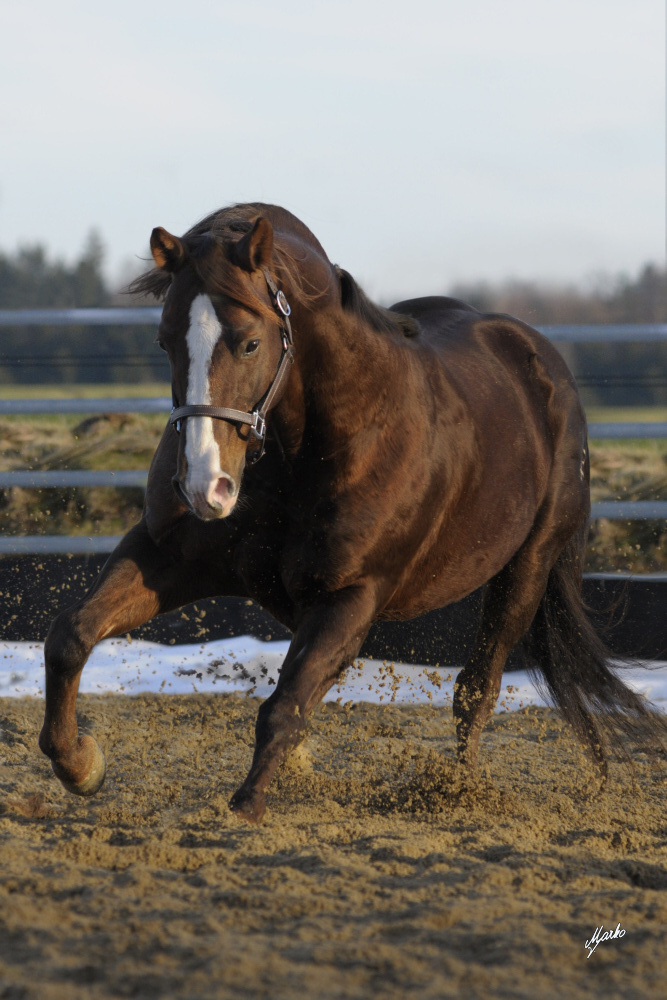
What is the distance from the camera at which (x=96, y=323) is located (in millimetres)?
6031

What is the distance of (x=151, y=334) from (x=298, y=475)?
5.67m

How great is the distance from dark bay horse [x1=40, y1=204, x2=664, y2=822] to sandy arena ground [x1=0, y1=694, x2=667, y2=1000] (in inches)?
10.7

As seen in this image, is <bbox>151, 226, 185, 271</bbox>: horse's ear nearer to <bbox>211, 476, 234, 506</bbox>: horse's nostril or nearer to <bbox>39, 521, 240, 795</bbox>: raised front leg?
<bbox>211, 476, 234, 506</bbox>: horse's nostril

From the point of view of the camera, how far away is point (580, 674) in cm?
434

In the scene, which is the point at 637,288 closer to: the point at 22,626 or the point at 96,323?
the point at 96,323

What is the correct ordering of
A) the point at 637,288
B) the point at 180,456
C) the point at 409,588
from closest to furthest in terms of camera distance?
the point at 180,456 < the point at 409,588 < the point at 637,288

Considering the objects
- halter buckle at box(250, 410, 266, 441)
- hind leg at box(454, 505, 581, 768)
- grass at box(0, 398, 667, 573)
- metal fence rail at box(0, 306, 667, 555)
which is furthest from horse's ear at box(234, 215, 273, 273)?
grass at box(0, 398, 667, 573)

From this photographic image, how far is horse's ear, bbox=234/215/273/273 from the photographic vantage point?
105 inches

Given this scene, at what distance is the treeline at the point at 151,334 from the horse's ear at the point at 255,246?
0.57 metres

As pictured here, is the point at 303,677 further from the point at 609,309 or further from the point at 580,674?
the point at 609,309

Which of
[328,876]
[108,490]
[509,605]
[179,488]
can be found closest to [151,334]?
[108,490]

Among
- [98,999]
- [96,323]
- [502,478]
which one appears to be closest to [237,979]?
[98,999]

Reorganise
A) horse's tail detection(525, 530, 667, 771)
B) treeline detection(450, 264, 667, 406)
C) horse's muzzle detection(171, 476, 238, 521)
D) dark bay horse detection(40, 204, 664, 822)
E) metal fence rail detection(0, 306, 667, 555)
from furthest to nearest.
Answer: treeline detection(450, 264, 667, 406) → metal fence rail detection(0, 306, 667, 555) → horse's tail detection(525, 530, 667, 771) → dark bay horse detection(40, 204, 664, 822) → horse's muzzle detection(171, 476, 238, 521)

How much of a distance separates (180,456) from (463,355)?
66.2 inches
